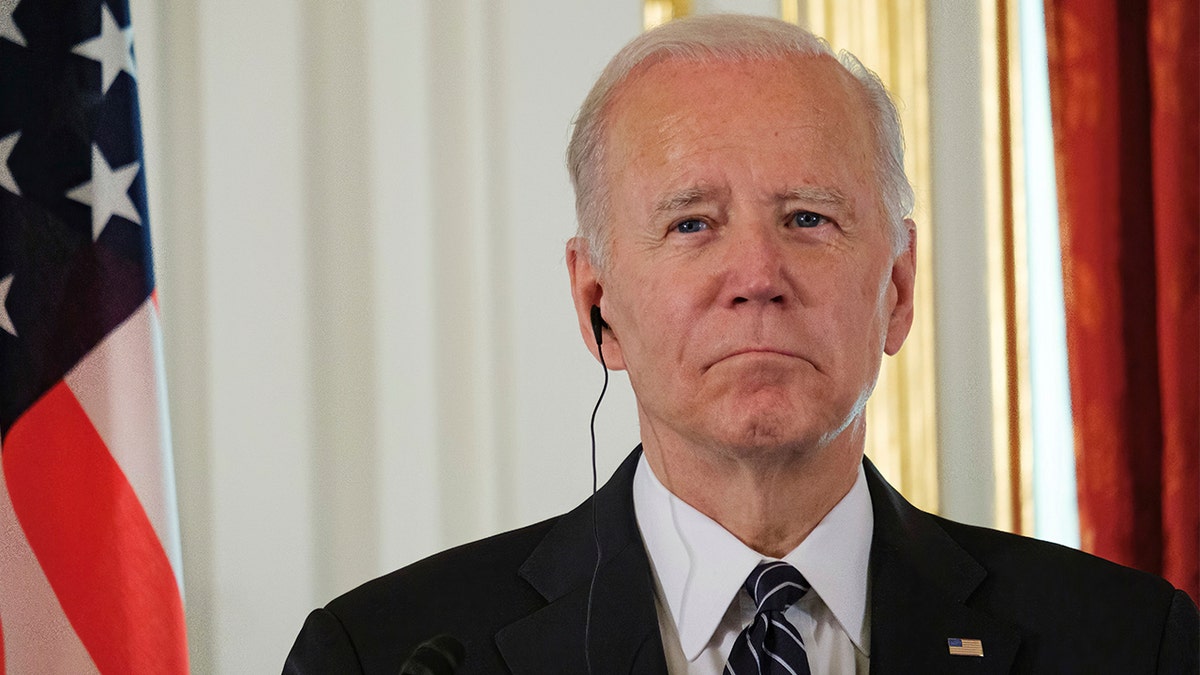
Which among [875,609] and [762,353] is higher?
[762,353]

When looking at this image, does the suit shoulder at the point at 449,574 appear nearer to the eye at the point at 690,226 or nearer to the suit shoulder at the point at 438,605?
the suit shoulder at the point at 438,605

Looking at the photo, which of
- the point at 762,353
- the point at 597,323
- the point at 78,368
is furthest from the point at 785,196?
the point at 78,368

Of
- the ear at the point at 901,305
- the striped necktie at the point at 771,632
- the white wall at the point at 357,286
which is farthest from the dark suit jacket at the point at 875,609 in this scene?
the white wall at the point at 357,286

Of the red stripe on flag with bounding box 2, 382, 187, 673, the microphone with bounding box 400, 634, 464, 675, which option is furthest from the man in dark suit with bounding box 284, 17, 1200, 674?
the red stripe on flag with bounding box 2, 382, 187, 673

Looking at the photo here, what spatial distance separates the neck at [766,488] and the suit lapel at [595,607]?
123 millimetres

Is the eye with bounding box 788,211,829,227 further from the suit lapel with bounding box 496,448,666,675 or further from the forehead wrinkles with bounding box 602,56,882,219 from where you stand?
the suit lapel with bounding box 496,448,666,675

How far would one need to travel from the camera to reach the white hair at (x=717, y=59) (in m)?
1.79

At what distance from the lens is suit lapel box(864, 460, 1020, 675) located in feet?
5.42

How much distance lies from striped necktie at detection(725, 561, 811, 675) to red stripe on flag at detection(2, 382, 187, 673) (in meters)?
1.49

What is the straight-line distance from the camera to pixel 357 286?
128 inches

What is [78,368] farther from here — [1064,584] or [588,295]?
[1064,584]

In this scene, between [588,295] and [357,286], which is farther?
[357,286]

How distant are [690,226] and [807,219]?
0.53 feet

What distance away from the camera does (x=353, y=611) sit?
5.90 ft
